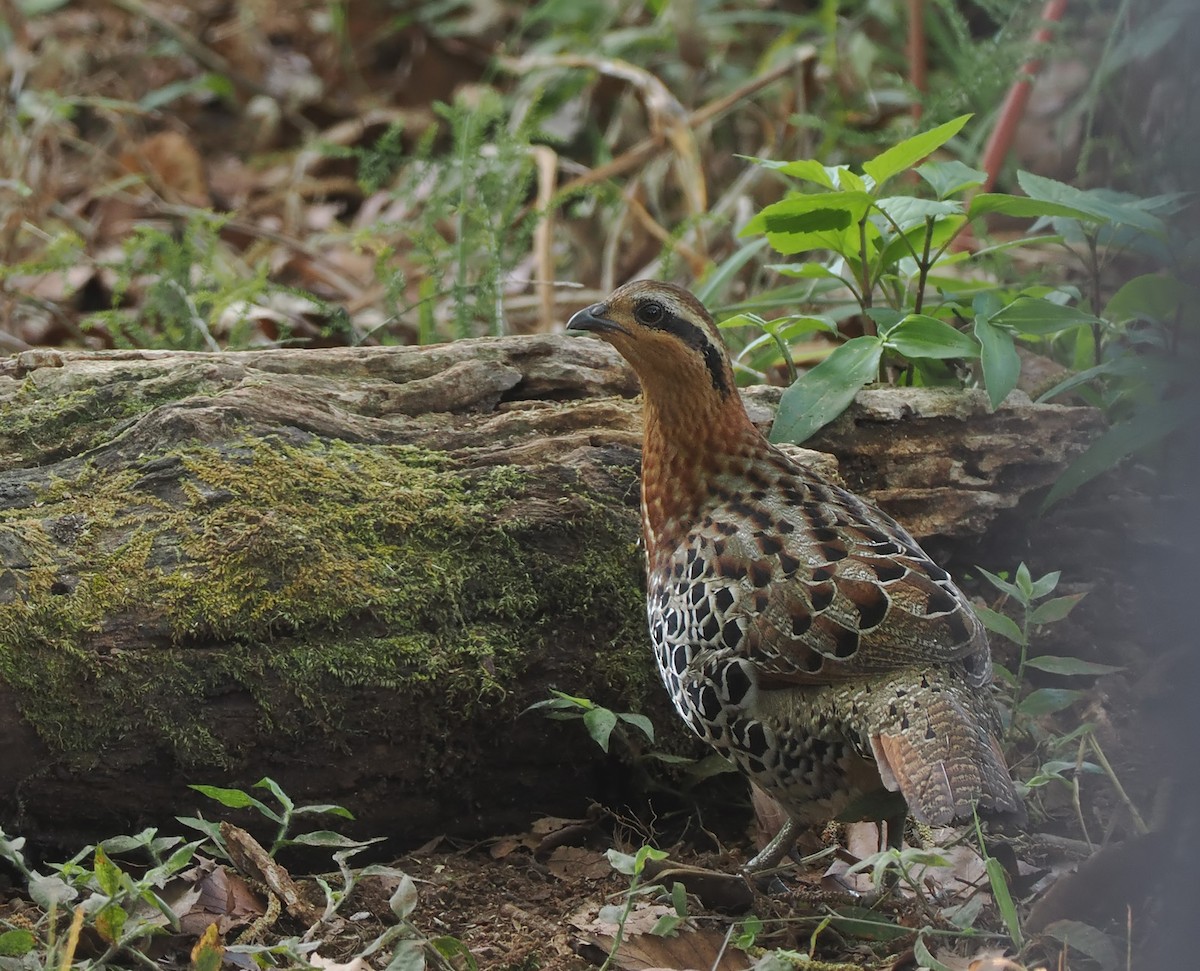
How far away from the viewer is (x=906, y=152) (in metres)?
3.95

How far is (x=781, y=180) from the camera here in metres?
7.00

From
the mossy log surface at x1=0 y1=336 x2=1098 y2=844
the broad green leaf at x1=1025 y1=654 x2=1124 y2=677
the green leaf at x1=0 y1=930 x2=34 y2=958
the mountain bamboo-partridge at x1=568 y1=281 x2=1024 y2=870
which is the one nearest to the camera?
the green leaf at x1=0 y1=930 x2=34 y2=958

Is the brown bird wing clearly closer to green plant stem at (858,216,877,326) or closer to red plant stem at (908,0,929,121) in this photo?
green plant stem at (858,216,877,326)

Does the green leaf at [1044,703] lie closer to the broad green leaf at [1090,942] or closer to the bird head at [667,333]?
the broad green leaf at [1090,942]

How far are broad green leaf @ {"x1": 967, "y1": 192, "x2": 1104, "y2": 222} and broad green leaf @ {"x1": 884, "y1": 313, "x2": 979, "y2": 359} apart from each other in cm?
36

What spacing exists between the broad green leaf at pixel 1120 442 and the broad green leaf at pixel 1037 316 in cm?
35

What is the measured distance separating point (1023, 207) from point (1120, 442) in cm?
73

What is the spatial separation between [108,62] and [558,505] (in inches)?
252

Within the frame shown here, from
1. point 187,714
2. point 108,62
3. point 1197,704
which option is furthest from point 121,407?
point 108,62

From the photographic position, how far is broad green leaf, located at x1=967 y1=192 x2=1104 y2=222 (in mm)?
3879

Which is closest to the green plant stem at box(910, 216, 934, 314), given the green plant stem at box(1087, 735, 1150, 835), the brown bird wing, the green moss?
the brown bird wing

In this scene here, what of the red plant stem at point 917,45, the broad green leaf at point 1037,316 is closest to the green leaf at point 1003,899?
the broad green leaf at point 1037,316

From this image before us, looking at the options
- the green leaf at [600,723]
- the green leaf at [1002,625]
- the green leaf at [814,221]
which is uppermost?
the green leaf at [814,221]

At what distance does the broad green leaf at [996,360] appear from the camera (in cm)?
371
